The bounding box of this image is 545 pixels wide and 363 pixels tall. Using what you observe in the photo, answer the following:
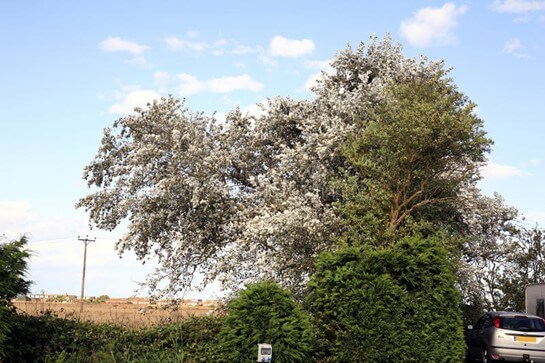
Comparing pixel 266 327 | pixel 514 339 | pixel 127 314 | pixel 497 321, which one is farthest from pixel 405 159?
pixel 127 314

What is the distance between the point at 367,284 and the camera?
16016 mm

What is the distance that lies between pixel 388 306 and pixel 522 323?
768 cm

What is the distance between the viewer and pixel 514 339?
69.2 feet

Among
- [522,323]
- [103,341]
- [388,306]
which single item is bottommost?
[103,341]

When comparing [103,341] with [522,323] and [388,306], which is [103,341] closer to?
[388,306]

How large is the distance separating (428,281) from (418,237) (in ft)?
3.72

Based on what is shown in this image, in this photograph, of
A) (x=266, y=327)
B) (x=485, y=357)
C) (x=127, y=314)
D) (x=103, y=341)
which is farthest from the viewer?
(x=127, y=314)

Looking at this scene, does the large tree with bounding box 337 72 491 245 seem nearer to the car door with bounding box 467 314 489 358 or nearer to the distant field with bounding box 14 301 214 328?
the car door with bounding box 467 314 489 358

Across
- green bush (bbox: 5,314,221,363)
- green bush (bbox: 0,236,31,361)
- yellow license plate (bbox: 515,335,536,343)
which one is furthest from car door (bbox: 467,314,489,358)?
green bush (bbox: 0,236,31,361)

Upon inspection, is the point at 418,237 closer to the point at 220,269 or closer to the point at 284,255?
the point at 284,255

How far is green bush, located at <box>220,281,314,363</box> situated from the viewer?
14.9 m

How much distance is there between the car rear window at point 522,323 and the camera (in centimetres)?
2127

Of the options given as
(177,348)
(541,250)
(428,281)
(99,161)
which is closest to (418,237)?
(428,281)

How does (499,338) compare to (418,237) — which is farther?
(499,338)
